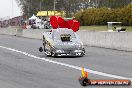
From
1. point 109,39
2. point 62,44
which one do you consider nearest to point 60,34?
point 62,44

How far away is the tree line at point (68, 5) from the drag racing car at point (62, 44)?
67.4 metres

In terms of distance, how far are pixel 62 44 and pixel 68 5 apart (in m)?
76.7

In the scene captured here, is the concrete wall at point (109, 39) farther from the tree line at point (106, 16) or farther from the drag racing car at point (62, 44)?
the tree line at point (106, 16)

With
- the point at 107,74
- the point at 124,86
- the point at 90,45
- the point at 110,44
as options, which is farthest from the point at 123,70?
the point at 90,45

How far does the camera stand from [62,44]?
73.7 feet

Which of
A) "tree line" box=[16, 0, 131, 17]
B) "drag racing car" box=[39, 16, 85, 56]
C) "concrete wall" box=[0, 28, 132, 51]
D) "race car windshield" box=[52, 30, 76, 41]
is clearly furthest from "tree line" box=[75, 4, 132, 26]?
"drag racing car" box=[39, 16, 85, 56]

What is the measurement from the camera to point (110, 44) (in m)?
29.1

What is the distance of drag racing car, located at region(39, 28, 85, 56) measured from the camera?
73.1ft

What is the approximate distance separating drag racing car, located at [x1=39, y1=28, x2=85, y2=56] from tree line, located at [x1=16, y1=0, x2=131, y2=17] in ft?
221

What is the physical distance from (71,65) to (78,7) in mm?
89585

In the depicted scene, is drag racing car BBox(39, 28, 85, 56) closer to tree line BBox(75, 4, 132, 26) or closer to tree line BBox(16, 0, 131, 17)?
tree line BBox(75, 4, 132, 26)

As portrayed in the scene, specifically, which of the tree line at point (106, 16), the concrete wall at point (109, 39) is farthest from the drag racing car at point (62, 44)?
the tree line at point (106, 16)

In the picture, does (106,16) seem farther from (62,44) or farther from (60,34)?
(62,44)

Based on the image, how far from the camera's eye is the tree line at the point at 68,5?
94.2m
